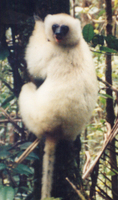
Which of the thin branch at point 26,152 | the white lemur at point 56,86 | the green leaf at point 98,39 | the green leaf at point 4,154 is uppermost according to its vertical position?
the green leaf at point 98,39

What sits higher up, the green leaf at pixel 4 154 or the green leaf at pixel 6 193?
the green leaf at pixel 4 154

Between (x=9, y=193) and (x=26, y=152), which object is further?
(x=26, y=152)

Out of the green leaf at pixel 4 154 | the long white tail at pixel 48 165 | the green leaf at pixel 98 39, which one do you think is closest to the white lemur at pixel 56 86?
the long white tail at pixel 48 165

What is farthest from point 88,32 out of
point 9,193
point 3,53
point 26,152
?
point 9,193

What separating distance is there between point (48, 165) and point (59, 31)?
891 mm

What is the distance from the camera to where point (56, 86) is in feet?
3.95

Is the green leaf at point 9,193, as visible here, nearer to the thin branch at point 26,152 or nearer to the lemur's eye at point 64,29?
the thin branch at point 26,152

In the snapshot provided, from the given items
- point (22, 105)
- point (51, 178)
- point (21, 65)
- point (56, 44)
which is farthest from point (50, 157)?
point (56, 44)

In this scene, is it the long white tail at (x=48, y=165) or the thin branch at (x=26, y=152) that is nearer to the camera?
the thin branch at (x=26, y=152)

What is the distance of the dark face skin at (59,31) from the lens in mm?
1276

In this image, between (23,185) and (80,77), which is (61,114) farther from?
(23,185)

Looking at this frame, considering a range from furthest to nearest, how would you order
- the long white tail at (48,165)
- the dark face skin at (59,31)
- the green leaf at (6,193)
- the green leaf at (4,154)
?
1. the dark face skin at (59,31)
2. the long white tail at (48,165)
3. the green leaf at (4,154)
4. the green leaf at (6,193)

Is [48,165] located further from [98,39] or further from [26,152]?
[98,39]

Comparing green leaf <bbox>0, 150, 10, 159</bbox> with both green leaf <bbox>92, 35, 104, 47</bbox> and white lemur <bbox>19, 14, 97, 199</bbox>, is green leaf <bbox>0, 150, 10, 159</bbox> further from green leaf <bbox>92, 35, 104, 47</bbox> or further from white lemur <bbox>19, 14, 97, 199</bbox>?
green leaf <bbox>92, 35, 104, 47</bbox>
